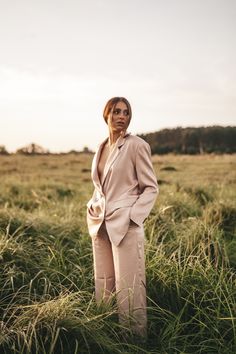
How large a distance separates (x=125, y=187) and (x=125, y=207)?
0.16 m

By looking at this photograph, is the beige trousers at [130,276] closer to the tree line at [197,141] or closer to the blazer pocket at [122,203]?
the blazer pocket at [122,203]

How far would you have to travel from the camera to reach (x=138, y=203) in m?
3.17

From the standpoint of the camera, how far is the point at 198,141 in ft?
64.0

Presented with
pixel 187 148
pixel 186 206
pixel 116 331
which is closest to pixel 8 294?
pixel 116 331

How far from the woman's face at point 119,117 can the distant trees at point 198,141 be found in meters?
12.8

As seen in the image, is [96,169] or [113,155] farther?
[96,169]

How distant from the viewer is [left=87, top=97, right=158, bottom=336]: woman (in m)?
3.19

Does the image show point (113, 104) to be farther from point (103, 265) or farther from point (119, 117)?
point (103, 265)

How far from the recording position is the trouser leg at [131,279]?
Result: 3203mm

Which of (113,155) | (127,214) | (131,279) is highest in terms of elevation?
(113,155)

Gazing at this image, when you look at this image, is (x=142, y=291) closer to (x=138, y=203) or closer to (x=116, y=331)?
(x=116, y=331)

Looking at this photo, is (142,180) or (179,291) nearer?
(142,180)

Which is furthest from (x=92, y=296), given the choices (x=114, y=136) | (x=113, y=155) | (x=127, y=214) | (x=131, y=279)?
(x=114, y=136)

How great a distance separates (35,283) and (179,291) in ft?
4.30
